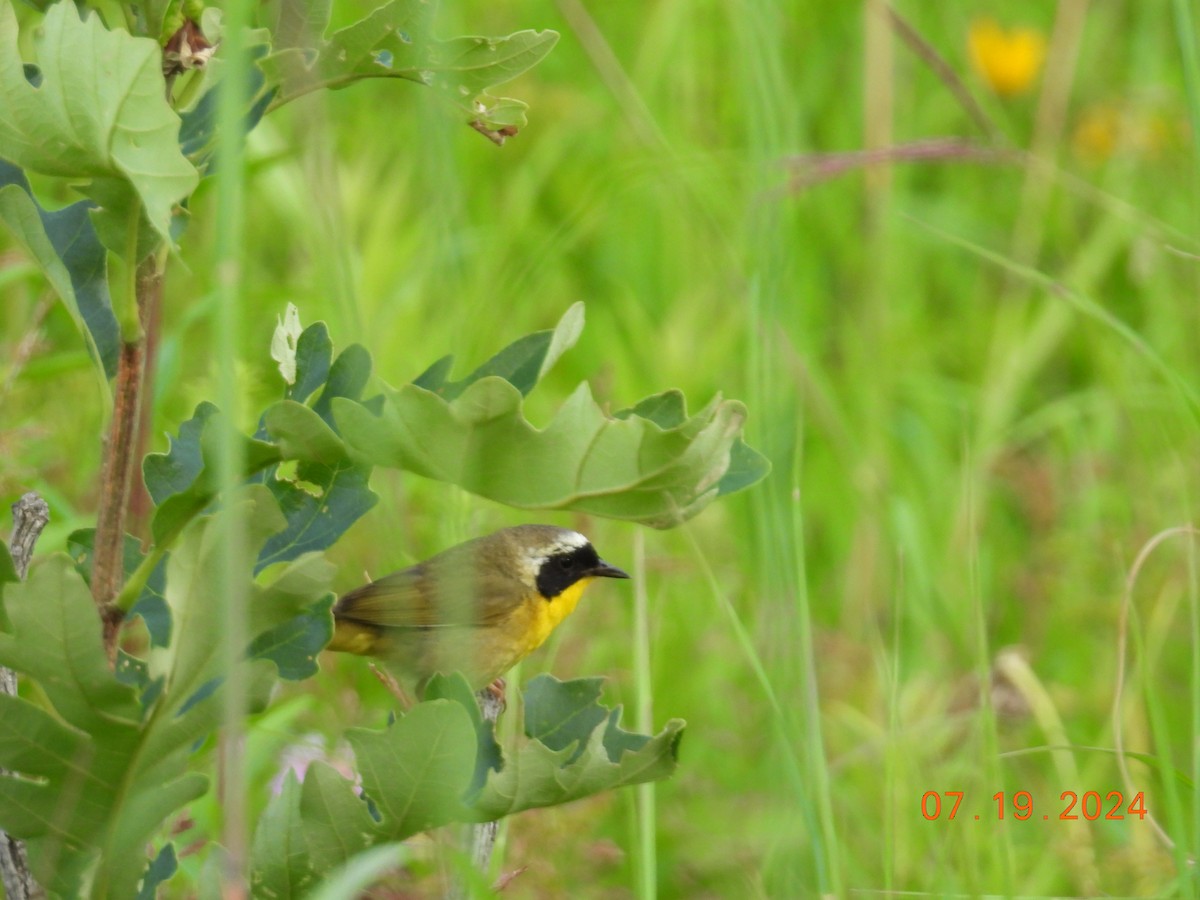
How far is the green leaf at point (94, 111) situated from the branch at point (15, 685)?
387 millimetres

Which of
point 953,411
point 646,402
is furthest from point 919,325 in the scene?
point 646,402

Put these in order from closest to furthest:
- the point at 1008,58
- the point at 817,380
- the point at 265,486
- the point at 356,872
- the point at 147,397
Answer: the point at 356,872 → the point at 265,486 → the point at 147,397 → the point at 817,380 → the point at 1008,58

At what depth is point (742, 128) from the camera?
4.59m

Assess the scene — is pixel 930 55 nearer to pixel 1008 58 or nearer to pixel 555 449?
Answer: pixel 555 449

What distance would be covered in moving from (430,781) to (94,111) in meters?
0.66

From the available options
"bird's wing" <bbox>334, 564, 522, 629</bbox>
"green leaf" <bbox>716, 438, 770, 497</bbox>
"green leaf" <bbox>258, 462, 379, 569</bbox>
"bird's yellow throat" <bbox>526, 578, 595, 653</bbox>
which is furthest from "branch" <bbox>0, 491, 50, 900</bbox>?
"bird's yellow throat" <bbox>526, 578, 595, 653</bbox>

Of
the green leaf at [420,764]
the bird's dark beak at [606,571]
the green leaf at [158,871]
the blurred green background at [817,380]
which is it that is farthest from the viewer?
the bird's dark beak at [606,571]

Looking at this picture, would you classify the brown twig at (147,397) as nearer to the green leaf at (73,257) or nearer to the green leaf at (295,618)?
the green leaf at (73,257)

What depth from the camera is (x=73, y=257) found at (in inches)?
55.4

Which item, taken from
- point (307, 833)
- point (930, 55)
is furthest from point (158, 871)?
point (930, 55)

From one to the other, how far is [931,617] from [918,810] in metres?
1.12

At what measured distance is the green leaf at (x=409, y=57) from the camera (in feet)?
4.27

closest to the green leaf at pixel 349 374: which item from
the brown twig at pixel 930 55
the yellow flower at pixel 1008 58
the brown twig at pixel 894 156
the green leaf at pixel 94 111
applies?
the green leaf at pixel 94 111

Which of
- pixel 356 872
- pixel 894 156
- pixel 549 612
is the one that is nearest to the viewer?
pixel 356 872
